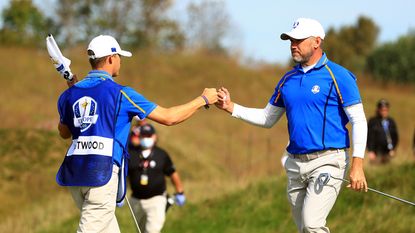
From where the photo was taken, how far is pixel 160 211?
1145 centimetres

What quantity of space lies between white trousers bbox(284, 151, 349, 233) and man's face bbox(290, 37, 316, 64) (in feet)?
3.10

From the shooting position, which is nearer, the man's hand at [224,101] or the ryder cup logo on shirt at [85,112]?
the ryder cup logo on shirt at [85,112]

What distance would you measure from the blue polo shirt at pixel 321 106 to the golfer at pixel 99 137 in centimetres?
130

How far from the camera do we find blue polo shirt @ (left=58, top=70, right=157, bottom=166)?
694cm

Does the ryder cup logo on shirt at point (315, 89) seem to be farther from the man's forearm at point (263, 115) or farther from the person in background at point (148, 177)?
the person in background at point (148, 177)

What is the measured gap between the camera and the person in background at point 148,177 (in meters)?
11.4

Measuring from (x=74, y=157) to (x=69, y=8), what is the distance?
55156 millimetres

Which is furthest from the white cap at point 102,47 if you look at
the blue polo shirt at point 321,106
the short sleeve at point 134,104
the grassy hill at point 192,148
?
the grassy hill at point 192,148

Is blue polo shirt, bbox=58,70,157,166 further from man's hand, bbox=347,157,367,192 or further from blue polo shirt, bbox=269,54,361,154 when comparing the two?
man's hand, bbox=347,157,367,192

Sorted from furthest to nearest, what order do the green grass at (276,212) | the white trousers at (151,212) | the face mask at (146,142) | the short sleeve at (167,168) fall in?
the green grass at (276,212), the short sleeve at (167,168), the face mask at (146,142), the white trousers at (151,212)

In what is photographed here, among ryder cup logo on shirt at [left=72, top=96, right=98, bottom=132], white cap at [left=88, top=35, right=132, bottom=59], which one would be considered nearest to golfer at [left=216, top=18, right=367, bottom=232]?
white cap at [left=88, top=35, right=132, bottom=59]

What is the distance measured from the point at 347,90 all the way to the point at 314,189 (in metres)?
0.96

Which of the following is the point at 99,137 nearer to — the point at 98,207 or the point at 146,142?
the point at 98,207

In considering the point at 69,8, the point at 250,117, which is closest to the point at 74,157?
the point at 250,117
